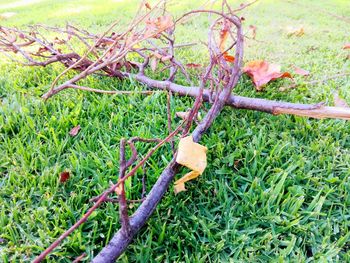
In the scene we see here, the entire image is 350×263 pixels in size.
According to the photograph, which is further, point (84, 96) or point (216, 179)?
point (84, 96)

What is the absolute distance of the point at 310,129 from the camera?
1428 mm

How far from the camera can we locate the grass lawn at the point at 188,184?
0.99m

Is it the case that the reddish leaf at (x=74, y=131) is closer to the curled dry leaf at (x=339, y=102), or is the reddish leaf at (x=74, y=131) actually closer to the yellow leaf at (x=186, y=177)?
the yellow leaf at (x=186, y=177)

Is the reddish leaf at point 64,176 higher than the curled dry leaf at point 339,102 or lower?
higher

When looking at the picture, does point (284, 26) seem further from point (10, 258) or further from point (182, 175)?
point (10, 258)

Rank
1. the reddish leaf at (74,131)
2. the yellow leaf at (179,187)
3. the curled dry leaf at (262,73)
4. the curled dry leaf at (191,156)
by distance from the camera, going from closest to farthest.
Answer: the curled dry leaf at (191,156) < the yellow leaf at (179,187) < the reddish leaf at (74,131) < the curled dry leaf at (262,73)

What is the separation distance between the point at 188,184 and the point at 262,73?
0.89 m

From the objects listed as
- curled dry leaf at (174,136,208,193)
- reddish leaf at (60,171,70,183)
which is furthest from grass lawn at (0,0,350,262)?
curled dry leaf at (174,136,208,193)

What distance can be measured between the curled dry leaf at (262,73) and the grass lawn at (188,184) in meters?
0.06

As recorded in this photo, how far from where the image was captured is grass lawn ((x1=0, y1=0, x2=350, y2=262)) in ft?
3.24

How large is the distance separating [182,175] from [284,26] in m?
3.13

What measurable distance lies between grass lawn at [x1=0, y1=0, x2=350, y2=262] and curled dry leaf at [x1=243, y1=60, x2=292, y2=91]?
59 millimetres

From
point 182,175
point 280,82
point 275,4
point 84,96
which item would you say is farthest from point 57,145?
point 275,4

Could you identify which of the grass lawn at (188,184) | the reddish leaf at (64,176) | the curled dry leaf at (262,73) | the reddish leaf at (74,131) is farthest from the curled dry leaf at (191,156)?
the curled dry leaf at (262,73)
